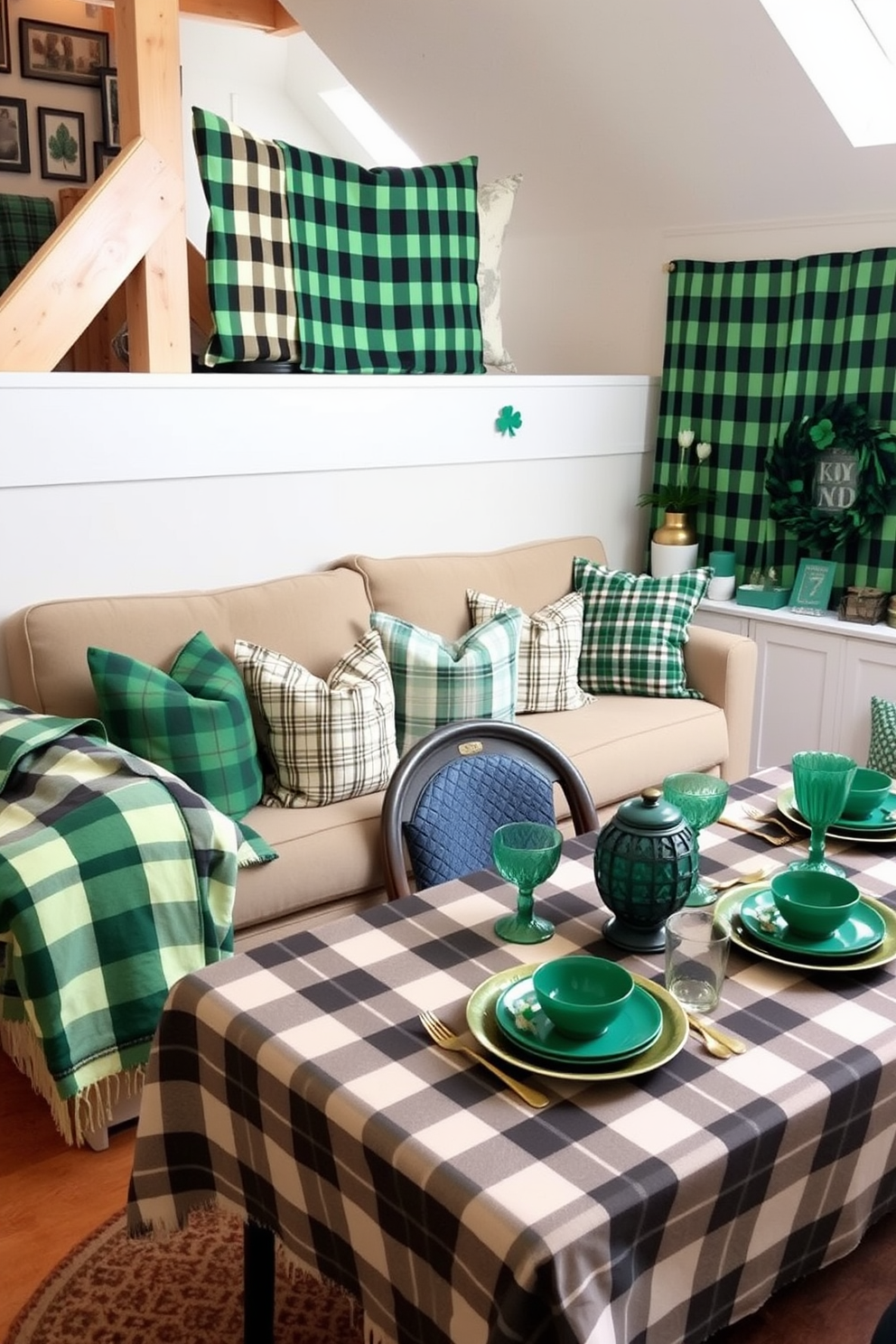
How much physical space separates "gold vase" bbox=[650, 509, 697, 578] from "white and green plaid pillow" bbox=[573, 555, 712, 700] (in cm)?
50

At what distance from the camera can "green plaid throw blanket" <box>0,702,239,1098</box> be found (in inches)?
79.9

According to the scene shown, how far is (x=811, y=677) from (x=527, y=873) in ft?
7.47

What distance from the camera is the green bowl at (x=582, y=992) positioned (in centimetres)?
129

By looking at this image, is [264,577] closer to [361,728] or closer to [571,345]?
[361,728]

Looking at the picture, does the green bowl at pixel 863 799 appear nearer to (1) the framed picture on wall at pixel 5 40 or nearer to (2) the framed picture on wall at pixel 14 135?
(2) the framed picture on wall at pixel 14 135

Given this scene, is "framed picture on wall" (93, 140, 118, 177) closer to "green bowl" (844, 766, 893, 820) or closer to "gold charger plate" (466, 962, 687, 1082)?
"green bowl" (844, 766, 893, 820)

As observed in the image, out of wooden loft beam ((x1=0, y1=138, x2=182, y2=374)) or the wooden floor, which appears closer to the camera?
the wooden floor

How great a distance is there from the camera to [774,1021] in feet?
4.50

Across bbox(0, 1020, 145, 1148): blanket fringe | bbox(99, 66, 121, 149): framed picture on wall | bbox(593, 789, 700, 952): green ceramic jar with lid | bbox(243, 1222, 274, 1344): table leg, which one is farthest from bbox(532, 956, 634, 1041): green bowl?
bbox(99, 66, 121, 149): framed picture on wall

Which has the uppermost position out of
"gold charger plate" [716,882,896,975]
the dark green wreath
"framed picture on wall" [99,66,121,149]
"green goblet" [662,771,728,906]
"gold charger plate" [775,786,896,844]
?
"framed picture on wall" [99,66,121,149]

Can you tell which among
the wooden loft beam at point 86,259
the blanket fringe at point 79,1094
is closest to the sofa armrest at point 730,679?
the wooden loft beam at point 86,259

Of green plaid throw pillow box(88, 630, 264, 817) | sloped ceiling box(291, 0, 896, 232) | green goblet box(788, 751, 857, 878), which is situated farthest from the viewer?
sloped ceiling box(291, 0, 896, 232)

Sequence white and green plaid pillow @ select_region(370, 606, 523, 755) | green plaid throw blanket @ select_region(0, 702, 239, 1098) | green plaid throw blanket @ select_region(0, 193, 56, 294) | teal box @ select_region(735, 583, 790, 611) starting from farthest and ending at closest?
green plaid throw blanket @ select_region(0, 193, 56, 294) < teal box @ select_region(735, 583, 790, 611) < white and green plaid pillow @ select_region(370, 606, 523, 755) < green plaid throw blanket @ select_region(0, 702, 239, 1098)

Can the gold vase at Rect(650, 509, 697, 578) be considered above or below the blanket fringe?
above
